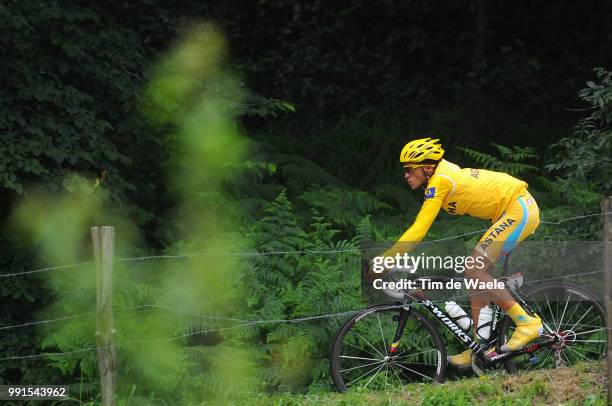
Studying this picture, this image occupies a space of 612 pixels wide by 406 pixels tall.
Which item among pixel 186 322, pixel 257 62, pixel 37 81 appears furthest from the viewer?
pixel 257 62

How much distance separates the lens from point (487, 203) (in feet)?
22.5

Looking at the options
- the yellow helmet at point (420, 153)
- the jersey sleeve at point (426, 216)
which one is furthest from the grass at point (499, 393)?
the yellow helmet at point (420, 153)

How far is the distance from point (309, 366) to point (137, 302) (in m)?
1.69

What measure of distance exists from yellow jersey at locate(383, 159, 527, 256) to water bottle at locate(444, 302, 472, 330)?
0.78 m

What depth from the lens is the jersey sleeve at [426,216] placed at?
6492mm

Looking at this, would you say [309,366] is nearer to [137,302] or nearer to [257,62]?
[137,302]

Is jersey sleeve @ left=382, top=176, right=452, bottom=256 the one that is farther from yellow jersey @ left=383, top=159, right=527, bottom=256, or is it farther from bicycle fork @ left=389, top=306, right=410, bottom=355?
bicycle fork @ left=389, top=306, right=410, bottom=355

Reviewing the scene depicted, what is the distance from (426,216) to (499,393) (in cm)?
146

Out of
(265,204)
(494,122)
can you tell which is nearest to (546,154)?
(494,122)

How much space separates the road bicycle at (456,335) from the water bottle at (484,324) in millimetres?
39

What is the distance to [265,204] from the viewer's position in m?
10.8

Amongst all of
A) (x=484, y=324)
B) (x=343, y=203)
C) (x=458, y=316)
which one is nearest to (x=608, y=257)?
(x=484, y=324)

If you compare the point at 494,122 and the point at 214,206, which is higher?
the point at 494,122

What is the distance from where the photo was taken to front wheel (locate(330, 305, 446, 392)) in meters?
6.98
